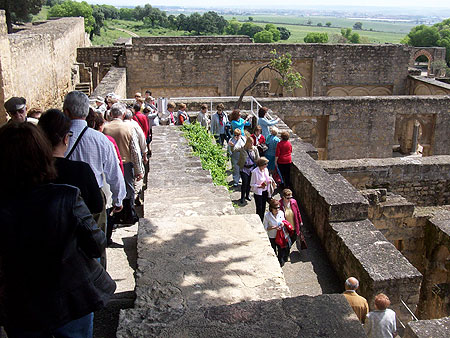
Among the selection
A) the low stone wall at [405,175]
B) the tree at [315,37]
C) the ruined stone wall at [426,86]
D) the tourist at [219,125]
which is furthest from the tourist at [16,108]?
the tree at [315,37]

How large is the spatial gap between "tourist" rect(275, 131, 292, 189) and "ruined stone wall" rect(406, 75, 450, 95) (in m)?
12.8

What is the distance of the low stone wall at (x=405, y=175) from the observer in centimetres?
956

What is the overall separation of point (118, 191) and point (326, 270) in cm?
314

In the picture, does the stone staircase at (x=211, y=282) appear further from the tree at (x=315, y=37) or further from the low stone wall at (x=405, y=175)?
the tree at (x=315, y=37)

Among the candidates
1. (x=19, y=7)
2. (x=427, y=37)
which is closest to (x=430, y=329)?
(x=19, y=7)

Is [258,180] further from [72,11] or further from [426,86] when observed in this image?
[72,11]

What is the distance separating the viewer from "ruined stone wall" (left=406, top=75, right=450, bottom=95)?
18.8 meters

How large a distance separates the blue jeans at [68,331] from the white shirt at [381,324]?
111 inches

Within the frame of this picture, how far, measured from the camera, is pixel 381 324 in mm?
4609

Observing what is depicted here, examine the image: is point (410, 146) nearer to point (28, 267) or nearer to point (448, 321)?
point (448, 321)

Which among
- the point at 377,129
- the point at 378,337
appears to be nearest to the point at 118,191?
the point at 378,337

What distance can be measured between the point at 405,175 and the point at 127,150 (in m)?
6.05

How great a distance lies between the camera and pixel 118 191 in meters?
4.33

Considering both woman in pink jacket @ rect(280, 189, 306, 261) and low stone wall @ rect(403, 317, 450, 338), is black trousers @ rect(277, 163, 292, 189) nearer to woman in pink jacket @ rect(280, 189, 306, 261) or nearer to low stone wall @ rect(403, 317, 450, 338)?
woman in pink jacket @ rect(280, 189, 306, 261)
